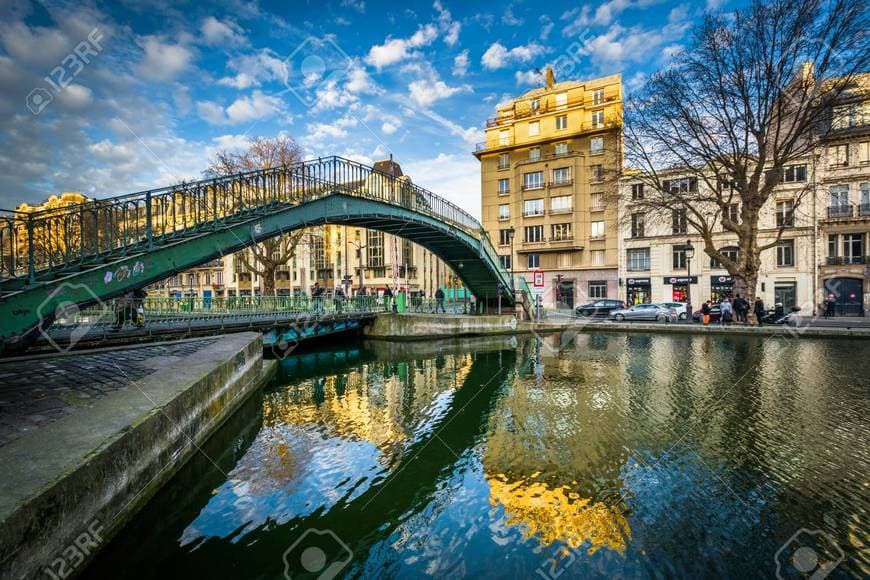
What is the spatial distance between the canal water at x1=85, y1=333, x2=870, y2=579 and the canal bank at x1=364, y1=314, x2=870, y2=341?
10800 millimetres

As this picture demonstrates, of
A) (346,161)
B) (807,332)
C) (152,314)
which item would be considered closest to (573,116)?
(807,332)

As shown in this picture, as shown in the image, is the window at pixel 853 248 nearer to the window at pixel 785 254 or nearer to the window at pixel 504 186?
the window at pixel 785 254

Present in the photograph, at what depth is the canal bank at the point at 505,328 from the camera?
20016 millimetres

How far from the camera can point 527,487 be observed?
17.9ft

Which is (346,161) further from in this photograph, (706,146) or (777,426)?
(706,146)

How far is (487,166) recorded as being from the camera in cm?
4712

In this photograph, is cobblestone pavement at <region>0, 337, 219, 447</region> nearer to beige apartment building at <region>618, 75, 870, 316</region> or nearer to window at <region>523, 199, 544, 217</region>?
beige apartment building at <region>618, 75, 870, 316</region>

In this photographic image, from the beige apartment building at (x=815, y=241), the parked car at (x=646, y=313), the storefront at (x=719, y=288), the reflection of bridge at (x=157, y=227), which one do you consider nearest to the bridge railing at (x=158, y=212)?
the reflection of bridge at (x=157, y=227)

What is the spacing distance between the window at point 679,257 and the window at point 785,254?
248 inches

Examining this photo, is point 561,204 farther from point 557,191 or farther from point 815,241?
point 815,241

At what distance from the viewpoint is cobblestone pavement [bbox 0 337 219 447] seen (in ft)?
16.1

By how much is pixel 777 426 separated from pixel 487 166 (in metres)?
42.8
